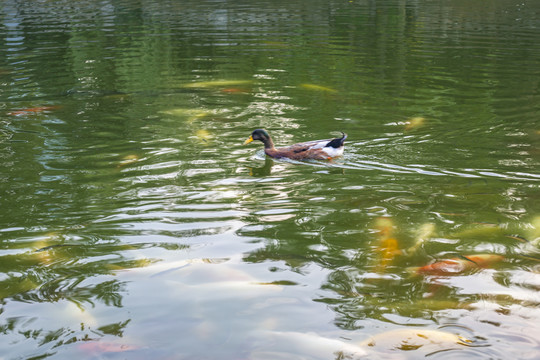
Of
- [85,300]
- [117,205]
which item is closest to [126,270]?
[85,300]

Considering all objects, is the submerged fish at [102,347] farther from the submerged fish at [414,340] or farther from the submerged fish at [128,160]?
the submerged fish at [128,160]

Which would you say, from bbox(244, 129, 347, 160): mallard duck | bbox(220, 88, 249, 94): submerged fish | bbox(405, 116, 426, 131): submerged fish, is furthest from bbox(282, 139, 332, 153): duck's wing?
bbox(220, 88, 249, 94): submerged fish

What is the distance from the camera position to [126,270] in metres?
5.16

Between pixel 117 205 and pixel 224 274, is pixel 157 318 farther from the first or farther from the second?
pixel 117 205

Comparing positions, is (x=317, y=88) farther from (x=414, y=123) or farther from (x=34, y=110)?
(x=34, y=110)

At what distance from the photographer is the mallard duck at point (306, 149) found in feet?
26.5

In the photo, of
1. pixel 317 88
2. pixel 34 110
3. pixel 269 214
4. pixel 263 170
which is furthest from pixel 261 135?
pixel 34 110

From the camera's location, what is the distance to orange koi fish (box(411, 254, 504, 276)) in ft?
16.5

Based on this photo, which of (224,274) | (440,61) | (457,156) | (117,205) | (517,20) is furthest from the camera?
(517,20)

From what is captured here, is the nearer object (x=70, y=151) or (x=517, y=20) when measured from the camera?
(x=70, y=151)

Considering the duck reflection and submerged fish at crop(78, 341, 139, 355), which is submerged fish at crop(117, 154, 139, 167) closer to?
the duck reflection

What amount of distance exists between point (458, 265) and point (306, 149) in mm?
3517

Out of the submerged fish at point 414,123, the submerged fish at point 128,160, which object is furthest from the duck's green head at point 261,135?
the submerged fish at point 414,123

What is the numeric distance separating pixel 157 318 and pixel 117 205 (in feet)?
7.76
